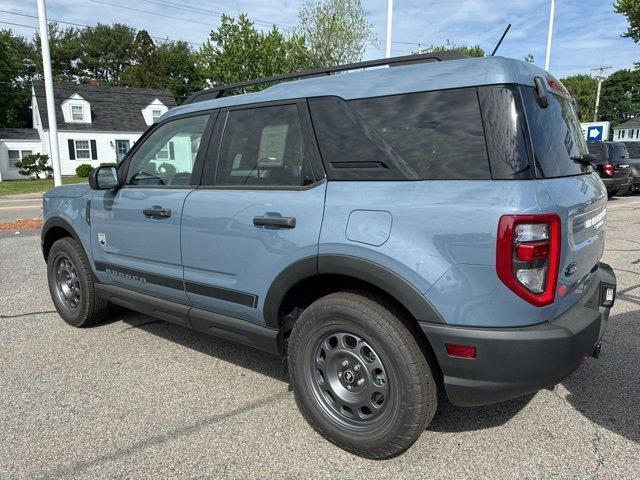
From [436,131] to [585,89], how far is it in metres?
100

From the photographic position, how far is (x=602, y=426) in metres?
2.83

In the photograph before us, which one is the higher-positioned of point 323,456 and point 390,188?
point 390,188

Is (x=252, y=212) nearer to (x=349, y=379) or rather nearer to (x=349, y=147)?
(x=349, y=147)

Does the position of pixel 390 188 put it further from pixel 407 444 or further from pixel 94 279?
pixel 94 279

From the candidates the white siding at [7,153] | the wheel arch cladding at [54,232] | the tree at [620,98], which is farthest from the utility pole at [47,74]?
the tree at [620,98]

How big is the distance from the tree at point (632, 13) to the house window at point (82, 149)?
120 feet

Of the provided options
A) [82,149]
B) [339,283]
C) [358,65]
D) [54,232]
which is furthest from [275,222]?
[82,149]

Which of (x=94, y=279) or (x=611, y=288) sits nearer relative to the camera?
(x=611, y=288)

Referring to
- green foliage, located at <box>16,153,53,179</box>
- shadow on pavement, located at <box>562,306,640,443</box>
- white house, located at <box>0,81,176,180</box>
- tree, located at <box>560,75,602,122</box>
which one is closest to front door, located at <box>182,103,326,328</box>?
shadow on pavement, located at <box>562,306,640,443</box>

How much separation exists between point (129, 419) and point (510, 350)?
2.23 m

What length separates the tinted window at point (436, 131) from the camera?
2.26 m

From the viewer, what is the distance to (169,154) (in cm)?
375

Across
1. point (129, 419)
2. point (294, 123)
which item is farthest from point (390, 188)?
point (129, 419)

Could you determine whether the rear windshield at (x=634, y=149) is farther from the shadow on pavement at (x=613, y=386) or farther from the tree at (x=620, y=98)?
the tree at (x=620, y=98)
